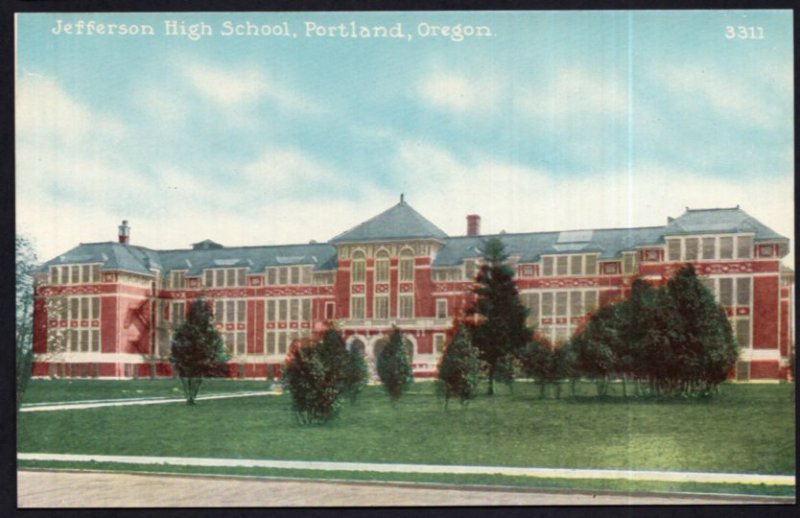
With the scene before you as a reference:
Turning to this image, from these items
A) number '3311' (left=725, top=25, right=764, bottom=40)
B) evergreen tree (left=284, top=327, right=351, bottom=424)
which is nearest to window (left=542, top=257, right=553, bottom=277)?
evergreen tree (left=284, top=327, right=351, bottom=424)

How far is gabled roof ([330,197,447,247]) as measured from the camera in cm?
1462

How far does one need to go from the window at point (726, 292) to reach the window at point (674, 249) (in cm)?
65

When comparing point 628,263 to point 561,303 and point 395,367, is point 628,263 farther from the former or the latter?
point 395,367

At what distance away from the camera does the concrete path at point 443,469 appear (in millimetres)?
13828

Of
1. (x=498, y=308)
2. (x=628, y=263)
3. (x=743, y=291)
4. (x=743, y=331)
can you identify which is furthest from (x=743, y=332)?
(x=498, y=308)

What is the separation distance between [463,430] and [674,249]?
141 inches

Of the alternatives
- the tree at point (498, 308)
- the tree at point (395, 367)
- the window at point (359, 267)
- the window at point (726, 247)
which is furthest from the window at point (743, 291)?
the window at point (359, 267)

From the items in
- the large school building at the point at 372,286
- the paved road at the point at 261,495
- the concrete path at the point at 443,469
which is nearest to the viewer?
the paved road at the point at 261,495

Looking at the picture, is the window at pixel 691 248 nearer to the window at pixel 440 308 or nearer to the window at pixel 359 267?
the window at pixel 440 308

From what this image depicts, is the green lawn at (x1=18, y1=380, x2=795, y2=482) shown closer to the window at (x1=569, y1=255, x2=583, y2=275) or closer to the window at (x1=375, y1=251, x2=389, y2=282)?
the window at (x1=375, y1=251, x2=389, y2=282)

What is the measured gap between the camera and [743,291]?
14.2m

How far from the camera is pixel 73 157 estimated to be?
1447 centimetres

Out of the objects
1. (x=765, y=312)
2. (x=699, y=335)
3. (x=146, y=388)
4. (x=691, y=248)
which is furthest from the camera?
(x=146, y=388)

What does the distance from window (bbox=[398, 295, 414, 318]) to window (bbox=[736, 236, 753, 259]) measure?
4.26 m
